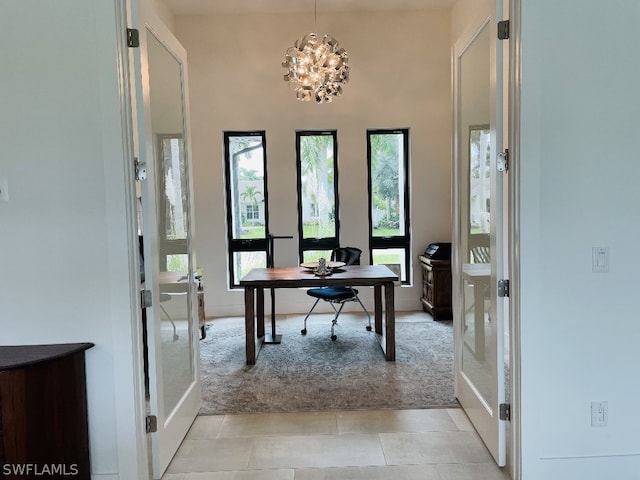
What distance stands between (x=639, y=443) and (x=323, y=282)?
2293mm

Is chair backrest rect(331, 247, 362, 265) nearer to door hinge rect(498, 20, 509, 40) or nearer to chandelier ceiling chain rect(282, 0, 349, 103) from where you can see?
chandelier ceiling chain rect(282, 0, 349, 103)

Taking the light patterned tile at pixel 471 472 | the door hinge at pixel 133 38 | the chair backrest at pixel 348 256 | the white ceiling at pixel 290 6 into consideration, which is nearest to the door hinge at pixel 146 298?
the door hinge at pixel 133 38

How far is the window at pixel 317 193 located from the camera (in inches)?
216

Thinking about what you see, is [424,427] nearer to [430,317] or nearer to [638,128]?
[638,128]

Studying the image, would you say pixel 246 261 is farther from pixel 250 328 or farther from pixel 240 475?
pixel 240 475

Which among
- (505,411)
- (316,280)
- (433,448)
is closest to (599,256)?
(505,411)

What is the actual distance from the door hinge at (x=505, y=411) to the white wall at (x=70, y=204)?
1716 mm

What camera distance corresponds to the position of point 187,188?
8.76 feet

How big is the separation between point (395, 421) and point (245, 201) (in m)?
3.61

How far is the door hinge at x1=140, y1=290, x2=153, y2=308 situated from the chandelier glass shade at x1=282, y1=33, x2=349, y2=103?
8.46ft

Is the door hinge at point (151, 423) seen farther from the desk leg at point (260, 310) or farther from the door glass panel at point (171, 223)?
the desk leg at point (260, 310)

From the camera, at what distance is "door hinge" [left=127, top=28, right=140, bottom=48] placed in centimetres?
190

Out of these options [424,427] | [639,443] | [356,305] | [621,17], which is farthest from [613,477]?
[356,305]

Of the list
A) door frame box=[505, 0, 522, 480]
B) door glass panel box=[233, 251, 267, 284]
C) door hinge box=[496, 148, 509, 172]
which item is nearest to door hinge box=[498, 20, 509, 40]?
door frame box=[505, 0, 522, 480]
